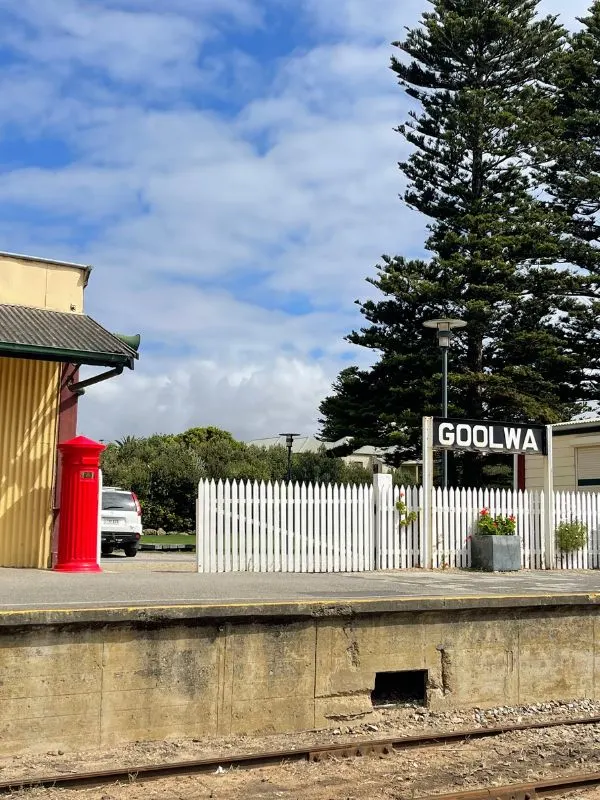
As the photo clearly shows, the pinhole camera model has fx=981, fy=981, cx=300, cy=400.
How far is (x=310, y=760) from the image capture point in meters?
7.89

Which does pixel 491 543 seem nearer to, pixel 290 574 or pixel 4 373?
pixel 290 574

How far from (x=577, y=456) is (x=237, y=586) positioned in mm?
13823

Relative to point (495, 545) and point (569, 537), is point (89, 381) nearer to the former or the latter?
point (495, 545)

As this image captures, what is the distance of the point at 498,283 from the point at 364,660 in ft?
99.4

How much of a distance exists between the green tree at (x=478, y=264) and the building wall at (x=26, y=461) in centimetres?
2413

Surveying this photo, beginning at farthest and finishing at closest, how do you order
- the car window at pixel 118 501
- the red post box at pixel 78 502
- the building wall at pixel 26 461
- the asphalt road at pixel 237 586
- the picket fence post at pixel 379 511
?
the car window at pixel 118 501 < the picket fence post at pixel 379 511 < the building wall at pixel 26 461 < the red post box at pixel 78 502 < the asphalt road at pixel 237 586

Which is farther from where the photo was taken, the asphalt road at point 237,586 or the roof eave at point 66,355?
the roof eave at point 66,355

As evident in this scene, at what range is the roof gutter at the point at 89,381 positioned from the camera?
1409cm

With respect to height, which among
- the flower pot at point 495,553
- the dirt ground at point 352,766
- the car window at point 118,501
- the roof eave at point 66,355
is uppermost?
the roof eave at point 66,355

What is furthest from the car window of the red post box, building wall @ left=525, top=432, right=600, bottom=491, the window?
the window

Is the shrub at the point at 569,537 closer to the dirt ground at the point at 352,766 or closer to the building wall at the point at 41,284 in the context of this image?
the dirt ground at the point at 352,766

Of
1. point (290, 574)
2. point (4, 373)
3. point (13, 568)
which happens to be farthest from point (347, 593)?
point (4, 373)

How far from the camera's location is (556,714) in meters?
10.1

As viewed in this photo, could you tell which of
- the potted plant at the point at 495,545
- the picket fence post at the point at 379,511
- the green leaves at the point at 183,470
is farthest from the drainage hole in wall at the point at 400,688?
the green leaves at the point at 183,470
